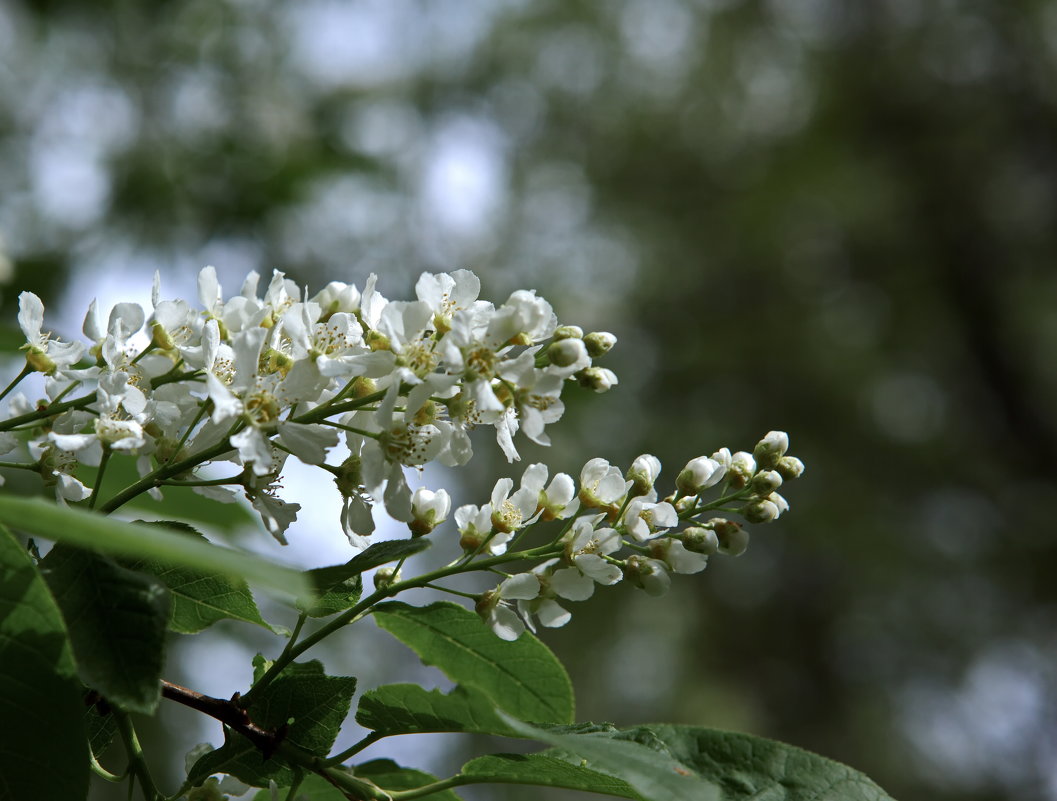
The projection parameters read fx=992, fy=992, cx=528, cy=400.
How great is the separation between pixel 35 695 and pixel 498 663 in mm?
618

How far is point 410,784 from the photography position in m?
1.40

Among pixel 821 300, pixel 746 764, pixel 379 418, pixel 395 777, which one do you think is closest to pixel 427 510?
pixel 379 418

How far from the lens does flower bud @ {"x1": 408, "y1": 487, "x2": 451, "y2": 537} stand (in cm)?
151

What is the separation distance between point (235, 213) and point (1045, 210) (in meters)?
9.52

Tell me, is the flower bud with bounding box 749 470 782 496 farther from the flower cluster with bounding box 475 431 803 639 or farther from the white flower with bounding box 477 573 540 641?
the white flower with bounding box 477 573 540 641

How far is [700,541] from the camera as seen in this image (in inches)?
56.5

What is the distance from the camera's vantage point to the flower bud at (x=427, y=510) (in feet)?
4.95

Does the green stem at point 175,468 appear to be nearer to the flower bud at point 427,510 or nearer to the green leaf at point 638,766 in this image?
the flower bud at point 427,510

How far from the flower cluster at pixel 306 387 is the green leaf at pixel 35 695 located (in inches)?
10.5

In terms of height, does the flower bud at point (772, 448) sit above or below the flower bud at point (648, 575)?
above

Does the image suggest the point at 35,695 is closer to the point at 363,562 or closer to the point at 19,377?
the point at 363,562

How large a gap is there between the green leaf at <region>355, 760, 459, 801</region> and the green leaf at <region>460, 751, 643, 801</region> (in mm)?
59

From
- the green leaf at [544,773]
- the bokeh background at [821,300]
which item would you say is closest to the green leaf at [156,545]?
the green leaf at [544,773]

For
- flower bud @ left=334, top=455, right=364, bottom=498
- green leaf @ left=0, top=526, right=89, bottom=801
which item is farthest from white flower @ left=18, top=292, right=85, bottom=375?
green leaf @ left=0, top=526, right=89, bottom=801
